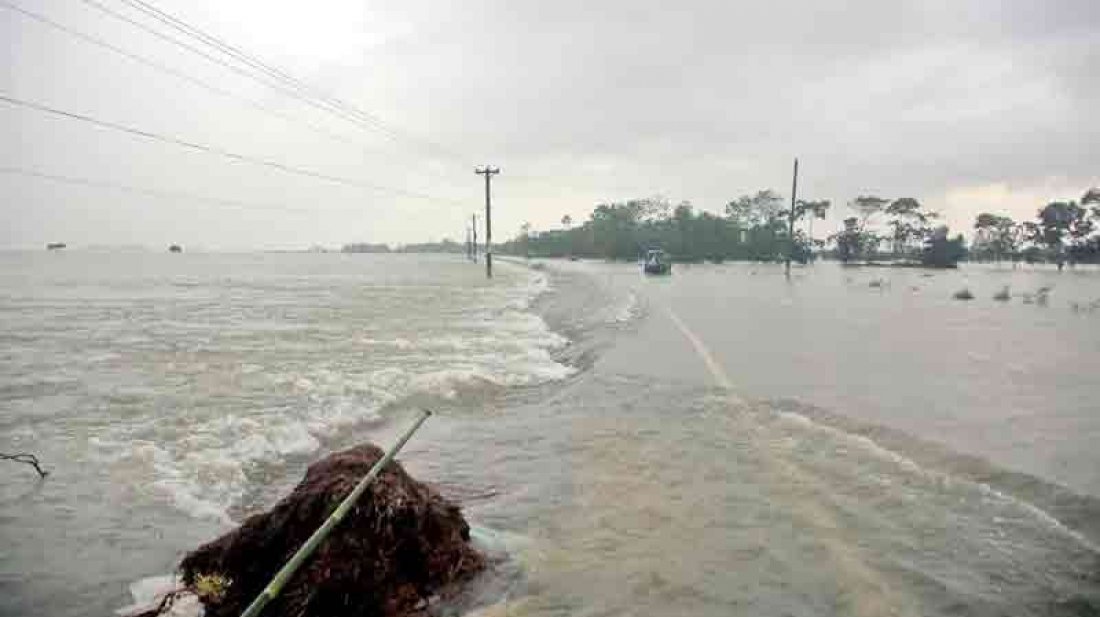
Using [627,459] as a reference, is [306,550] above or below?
above

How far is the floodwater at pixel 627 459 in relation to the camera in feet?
11.8

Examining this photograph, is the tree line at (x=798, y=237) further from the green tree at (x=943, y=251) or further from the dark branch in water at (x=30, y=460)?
the dark branch in water at (x=30, y=460)

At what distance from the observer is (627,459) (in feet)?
19.4

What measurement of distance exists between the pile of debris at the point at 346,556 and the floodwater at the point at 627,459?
0.35 metres

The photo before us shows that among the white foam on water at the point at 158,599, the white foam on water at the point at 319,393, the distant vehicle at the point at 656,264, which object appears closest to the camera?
the white foam on water at the point at 158,599

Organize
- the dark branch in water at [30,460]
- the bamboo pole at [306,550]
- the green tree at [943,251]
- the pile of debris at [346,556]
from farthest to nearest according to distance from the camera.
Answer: the green tree at [943,251] < the dark branch in water at [30,460] < the pile of debris at [346,556] < the bamboo pole at [306,550]

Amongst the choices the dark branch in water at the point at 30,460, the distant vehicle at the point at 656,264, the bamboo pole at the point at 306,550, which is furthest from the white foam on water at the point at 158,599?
the distant vehicle at the point at 656,264

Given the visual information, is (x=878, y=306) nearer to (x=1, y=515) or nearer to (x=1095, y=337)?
(x=1095, y=337)

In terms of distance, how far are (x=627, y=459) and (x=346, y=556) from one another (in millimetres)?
3202

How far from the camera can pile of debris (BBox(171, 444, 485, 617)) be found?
309 cm

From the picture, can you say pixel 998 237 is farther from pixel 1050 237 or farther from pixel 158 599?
pixel 158 599

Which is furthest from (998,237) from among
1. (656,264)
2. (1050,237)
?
(656,264)

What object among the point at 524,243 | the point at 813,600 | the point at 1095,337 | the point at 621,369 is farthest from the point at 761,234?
the point at 813,600

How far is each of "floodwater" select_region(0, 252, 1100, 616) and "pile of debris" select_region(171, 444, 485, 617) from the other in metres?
0.35
